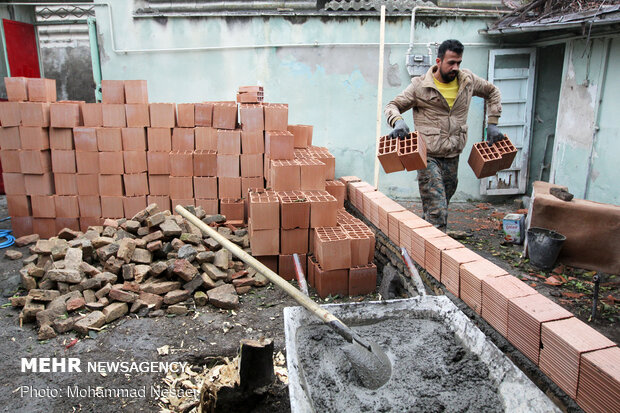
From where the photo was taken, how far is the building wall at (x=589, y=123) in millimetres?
6418

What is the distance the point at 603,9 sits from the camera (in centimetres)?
578

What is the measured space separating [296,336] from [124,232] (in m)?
3.52

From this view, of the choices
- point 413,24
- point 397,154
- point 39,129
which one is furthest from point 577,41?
point 39,129

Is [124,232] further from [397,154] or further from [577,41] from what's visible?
[577,41]

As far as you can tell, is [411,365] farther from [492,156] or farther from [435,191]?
[492,156]

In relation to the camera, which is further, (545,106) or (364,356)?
(545,106)

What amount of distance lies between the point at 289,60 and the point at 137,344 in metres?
6.36

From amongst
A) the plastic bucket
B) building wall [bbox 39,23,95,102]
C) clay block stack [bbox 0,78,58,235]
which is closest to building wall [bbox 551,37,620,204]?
the plastic bucket

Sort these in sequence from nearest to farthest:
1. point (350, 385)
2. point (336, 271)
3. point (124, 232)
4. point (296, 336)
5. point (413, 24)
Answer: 1. point (350, 385)
2. point (296, 336)
3. point (336, 271)
4. point (124, 232)
5. point (413, 24)

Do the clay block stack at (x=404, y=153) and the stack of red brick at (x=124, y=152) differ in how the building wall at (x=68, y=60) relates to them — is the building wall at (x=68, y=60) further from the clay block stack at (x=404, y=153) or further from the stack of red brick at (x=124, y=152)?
the clay block stack at (x=404, y=153)

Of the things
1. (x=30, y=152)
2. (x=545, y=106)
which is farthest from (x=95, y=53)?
(x=545, y=106)

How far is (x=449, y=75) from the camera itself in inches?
181

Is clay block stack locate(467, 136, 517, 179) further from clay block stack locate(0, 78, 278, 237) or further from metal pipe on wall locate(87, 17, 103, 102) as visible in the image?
metal pipe on wall locate(87, 17, 103, 102)

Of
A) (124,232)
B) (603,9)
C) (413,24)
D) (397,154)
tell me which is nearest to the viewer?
Result: (397,154)
